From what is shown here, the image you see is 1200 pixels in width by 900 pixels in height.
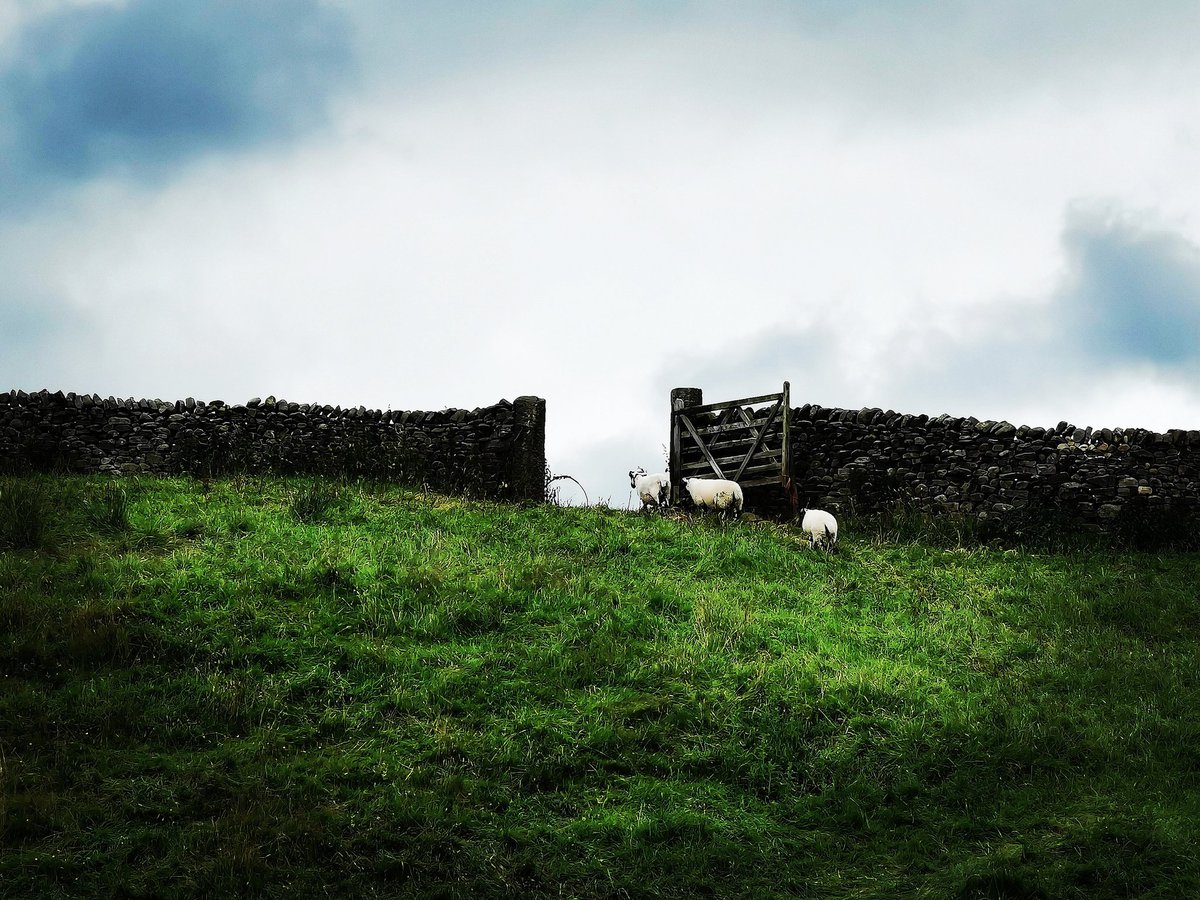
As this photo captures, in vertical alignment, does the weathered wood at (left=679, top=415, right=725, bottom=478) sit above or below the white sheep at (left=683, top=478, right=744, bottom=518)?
above

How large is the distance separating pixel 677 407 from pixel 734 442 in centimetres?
138

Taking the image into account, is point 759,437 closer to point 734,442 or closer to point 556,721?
point 734,442

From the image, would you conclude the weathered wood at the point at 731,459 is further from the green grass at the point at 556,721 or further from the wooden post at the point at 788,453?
the green grass at the point at 556,721

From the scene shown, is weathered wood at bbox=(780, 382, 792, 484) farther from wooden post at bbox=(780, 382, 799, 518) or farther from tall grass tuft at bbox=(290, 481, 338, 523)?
tall grass tuft at bbox=(290, 481, 338, 523)

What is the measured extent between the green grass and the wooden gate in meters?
4.99

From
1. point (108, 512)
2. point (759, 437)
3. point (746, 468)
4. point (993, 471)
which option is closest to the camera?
point (108, 512)

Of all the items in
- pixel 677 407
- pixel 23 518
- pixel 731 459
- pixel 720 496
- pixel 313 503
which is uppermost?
pixel 677 407

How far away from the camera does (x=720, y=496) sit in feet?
53.2

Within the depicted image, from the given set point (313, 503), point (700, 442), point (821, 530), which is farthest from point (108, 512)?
point (700, 442)

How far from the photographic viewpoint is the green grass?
279 inches

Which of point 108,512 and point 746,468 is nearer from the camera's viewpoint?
point 108,512

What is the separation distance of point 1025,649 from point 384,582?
7104 mm

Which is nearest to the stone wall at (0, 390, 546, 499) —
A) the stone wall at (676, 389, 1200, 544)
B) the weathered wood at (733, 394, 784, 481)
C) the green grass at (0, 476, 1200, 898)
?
the weathered wood at (733, 394, 784, 481)

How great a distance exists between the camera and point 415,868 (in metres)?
6.96
